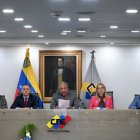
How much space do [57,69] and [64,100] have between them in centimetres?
579

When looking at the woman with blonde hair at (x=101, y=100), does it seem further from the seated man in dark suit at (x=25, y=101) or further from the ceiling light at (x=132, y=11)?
the ceiling light at (x=132, y=11)

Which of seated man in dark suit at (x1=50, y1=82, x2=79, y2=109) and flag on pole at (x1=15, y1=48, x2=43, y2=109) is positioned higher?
flag on pole at (x1=15, y1=48, x2=43, y2=109)

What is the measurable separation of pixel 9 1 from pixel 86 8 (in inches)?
51.2

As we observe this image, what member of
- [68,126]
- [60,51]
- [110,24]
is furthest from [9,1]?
[60,51]

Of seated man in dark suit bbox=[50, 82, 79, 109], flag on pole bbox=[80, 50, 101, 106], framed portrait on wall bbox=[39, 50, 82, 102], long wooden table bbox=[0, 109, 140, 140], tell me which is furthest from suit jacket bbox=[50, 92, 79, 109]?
framed portrait on wall bbox=[39, 50, 82, 102]

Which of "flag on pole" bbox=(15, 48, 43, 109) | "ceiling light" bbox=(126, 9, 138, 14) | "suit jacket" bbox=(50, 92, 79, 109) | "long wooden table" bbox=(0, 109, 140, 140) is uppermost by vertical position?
"ceiling light" bbox=(126, 9, 138, 14)

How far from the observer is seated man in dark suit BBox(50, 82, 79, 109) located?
5329 millimetres

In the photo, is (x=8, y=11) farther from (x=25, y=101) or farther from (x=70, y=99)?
(x=70, y=99)

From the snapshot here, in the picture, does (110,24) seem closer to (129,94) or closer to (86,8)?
(86,8)

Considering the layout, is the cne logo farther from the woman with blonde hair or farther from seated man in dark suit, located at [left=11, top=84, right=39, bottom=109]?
the woman with blonde hair

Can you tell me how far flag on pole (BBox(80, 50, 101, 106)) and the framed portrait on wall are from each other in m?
0.31

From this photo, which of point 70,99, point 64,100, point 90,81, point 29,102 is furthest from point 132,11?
point 90,81

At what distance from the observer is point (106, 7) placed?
5.90 metres

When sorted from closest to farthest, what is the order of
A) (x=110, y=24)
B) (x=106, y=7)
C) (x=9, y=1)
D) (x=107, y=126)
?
(x=107, y=126) < (x=9, y=1) < (x=106, y=7) < (x=110, y=24)
